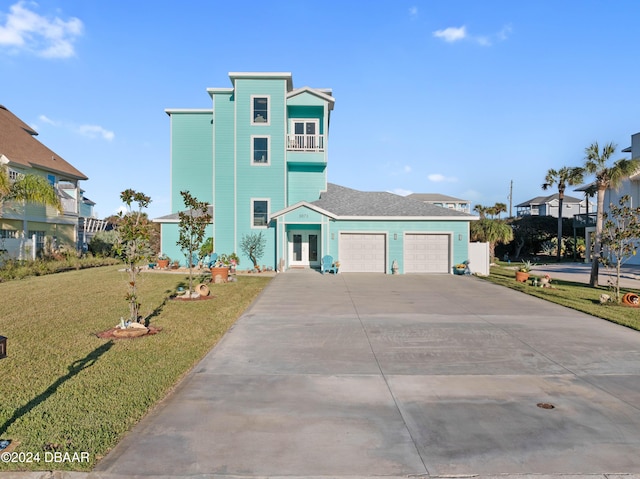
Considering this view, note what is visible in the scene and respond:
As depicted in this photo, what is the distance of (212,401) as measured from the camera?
561 cm

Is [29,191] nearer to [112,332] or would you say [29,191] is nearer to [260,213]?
[260,213]

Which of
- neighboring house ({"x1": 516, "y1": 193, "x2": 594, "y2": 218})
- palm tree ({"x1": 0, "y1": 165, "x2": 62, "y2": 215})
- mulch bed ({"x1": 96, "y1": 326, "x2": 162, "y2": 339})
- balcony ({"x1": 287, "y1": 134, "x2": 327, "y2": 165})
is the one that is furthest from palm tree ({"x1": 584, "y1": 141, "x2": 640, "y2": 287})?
neighboring house ({"x1": 516, "y1": 193, "x2": 594, "y2": 218})

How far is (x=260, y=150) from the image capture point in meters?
25.2

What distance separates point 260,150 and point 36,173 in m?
14.0

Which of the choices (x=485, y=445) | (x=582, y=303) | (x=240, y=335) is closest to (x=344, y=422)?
(x=485, y=445)

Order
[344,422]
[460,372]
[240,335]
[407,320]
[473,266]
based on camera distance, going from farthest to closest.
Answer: [473,266] < [407,320] < [240,335] < [460,372] < [344,422]

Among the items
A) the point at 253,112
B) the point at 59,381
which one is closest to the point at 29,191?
the point at 253,112

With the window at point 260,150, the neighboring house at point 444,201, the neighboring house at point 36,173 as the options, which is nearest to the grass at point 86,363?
the neighboring house at point 36,173

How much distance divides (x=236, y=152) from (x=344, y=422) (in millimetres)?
21874

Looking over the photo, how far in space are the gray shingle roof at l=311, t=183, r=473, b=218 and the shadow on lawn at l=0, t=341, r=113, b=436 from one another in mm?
17332

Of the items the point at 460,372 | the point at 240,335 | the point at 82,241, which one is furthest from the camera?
the point at 82,241

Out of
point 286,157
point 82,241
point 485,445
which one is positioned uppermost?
point 286,157

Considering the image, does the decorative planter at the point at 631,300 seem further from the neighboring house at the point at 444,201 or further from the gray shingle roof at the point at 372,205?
the neighboring house at the point at 444,201

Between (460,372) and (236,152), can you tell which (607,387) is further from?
(236,152)
